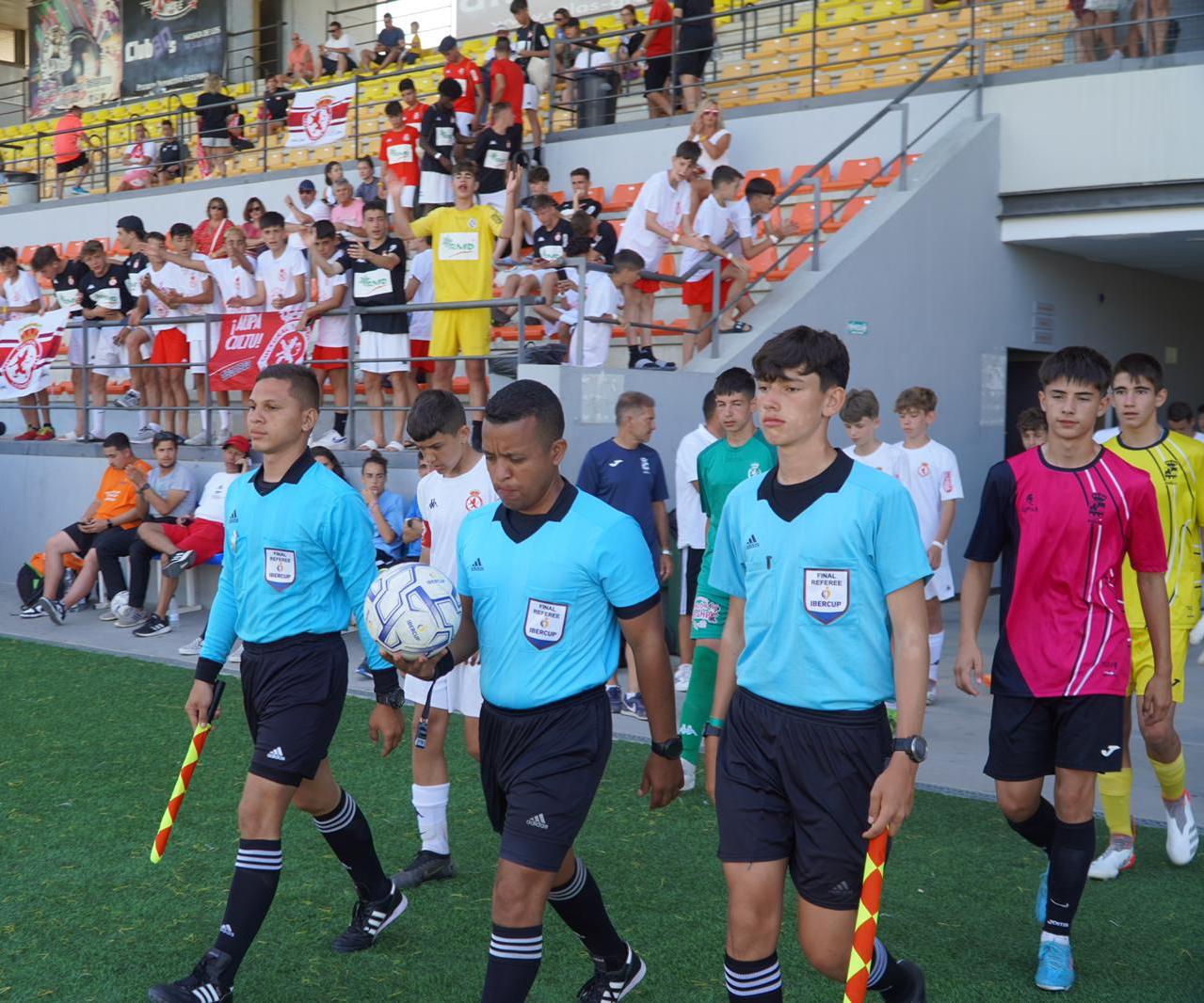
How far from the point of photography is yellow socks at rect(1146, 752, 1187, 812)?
17.2 ft

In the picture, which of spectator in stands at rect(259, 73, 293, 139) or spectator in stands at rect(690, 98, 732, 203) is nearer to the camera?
spectator in stands at rect(690, 98, 732, 203)

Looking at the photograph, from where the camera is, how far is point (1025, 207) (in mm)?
13023

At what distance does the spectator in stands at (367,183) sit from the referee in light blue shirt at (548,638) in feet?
38.7

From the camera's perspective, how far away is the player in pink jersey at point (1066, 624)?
4.25 metres

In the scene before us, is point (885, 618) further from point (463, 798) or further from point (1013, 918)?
point (463, 798)

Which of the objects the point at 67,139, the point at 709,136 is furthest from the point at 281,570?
the point at 67,139

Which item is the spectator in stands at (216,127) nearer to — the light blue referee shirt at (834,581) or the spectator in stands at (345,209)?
the spectator in stands at (345,209)

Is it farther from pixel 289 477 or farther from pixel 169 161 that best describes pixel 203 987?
A: pixel 169 161

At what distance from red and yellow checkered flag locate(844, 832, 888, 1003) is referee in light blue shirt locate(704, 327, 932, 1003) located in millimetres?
80

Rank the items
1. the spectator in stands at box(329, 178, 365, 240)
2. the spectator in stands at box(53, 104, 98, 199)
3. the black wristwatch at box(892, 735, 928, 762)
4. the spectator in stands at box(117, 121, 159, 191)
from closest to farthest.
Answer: the black wristwatch at box(892, 735, 928, 762) < the spectator in stands at box(329, 178, 365, 240) < the spectator in stands at box(117, 121, 159, 191) < the spectator in stands at box(53, 104, 98, 199)

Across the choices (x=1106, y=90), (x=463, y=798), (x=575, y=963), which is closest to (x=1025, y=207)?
→ (x=1106, y=90)

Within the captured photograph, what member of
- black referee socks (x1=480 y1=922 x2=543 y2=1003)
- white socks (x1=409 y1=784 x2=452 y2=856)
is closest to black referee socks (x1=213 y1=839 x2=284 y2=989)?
black referee socks (x1=480 y1=922 x2=543 y2=1003)

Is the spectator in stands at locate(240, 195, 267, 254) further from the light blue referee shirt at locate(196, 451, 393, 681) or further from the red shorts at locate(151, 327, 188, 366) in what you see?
the light blue referee shirt at locate(196, 451, 393, 681)

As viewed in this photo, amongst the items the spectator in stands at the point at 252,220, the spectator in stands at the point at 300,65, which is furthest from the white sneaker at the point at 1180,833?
the spectator in stands at the point at 300,65
